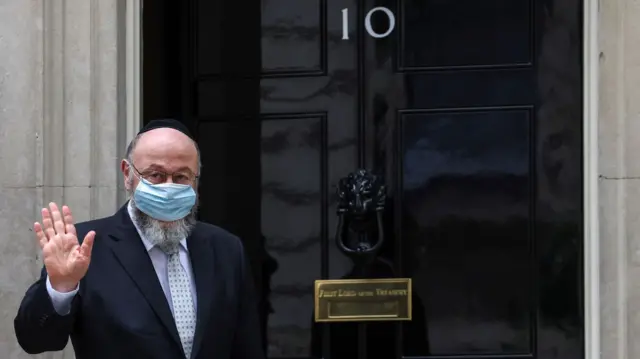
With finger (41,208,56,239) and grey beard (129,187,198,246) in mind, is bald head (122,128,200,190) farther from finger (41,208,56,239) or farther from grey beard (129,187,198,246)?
finger (41,208,56,239)

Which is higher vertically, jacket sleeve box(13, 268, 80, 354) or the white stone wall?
the white stone wall

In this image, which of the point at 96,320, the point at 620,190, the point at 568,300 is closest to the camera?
the point at 96,320

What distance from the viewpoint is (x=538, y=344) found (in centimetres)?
402

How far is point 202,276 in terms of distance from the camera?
258cm

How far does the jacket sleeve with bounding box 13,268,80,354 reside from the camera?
229 centimetres

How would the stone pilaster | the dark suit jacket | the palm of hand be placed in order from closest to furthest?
the palm of hand → the dark suit jacket → the stone pilaster

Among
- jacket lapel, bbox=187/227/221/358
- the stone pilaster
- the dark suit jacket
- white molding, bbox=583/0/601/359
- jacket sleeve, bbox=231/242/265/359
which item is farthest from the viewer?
white molding, bbox=583/0/601/359

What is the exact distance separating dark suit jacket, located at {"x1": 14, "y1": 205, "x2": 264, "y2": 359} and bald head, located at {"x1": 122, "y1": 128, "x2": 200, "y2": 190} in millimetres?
191

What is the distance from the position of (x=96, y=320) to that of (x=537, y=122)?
8.03ft

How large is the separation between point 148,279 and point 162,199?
24cm

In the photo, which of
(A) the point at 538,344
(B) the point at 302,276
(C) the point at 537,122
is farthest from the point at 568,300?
(B) the point at 302,276

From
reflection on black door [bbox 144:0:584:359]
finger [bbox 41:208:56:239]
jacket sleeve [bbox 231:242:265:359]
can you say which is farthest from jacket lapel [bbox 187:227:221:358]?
reflection on black door [bbox 144:0:584:359]

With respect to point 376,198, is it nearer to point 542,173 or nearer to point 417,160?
point 417,160

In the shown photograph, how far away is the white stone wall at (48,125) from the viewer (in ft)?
12.5
